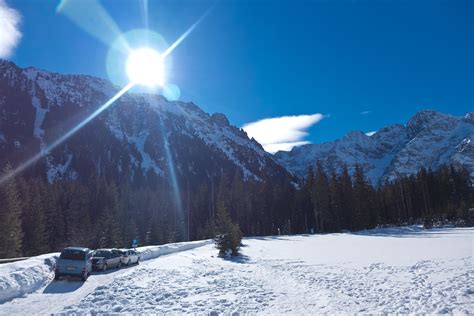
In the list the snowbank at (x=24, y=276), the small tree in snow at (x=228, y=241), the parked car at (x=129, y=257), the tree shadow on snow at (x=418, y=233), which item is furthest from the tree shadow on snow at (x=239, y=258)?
the tree shadow on snow at (x=418, y=233)

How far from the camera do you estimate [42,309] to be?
1327 cm

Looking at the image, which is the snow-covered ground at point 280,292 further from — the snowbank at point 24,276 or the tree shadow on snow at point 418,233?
the tree shadow on snow at point 418,233

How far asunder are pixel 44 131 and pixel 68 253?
203886 millimetres

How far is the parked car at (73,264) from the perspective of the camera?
19.7 metres

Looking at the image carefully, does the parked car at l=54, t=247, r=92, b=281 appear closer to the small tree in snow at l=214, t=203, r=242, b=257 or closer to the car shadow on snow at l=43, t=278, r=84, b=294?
the car shadow on snow at l=43, t=278, r=84, b=294

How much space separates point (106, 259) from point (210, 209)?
238 ft

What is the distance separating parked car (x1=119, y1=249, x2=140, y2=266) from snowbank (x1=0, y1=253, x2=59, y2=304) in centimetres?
725

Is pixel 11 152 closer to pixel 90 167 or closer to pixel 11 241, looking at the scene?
pixel 90 167

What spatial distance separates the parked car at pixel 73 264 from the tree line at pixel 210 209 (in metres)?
29.3

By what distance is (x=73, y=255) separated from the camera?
67.8 ft

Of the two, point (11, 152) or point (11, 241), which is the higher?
point (11, 152)

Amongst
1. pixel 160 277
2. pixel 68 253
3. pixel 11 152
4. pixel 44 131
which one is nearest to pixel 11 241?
pixel 68 253

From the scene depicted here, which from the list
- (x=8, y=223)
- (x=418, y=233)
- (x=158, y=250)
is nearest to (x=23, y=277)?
(x=158, y=250)

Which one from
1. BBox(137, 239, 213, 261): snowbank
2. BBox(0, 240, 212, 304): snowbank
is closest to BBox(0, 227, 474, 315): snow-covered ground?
BBox(0, 240, 212, 304): snowbank
